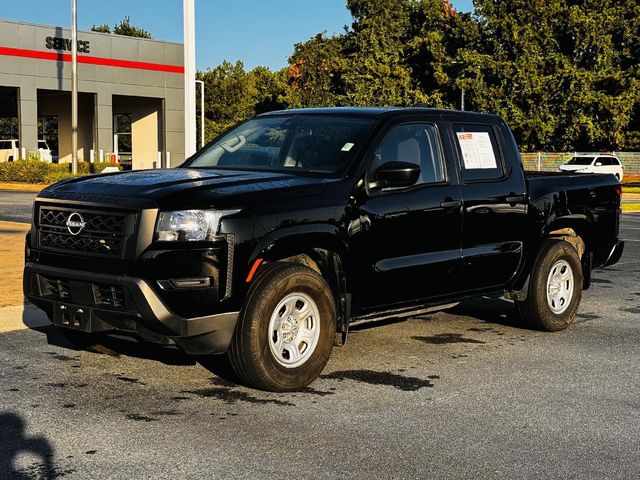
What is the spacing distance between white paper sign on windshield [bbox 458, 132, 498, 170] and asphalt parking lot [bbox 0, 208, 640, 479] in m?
1.51

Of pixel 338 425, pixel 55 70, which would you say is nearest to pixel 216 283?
pixel 338 425

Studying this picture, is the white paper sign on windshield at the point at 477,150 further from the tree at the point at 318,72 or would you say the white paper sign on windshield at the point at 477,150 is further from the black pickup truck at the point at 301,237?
the tree at the point at 318,72

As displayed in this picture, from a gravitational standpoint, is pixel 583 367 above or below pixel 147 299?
below

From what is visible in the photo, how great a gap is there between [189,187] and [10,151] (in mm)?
42867

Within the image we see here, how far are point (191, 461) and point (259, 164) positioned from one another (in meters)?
3.03

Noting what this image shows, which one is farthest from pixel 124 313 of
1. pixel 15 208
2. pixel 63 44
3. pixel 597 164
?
pixel 597 164

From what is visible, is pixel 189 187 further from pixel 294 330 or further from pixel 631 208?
pixel 631 208

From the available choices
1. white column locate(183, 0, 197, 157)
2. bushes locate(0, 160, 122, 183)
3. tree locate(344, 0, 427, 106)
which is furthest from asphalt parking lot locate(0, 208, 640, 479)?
tree locate(344, 0, 427, 106)

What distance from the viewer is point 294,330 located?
6207 millimetres

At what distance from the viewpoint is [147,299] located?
18.5 feet

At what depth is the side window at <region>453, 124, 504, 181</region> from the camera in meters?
7.58

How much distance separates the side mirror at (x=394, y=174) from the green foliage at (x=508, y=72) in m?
53.9

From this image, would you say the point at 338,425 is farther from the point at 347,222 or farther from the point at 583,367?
the point at 583,367

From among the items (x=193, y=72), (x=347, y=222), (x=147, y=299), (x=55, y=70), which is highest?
(x=55, y=70)
